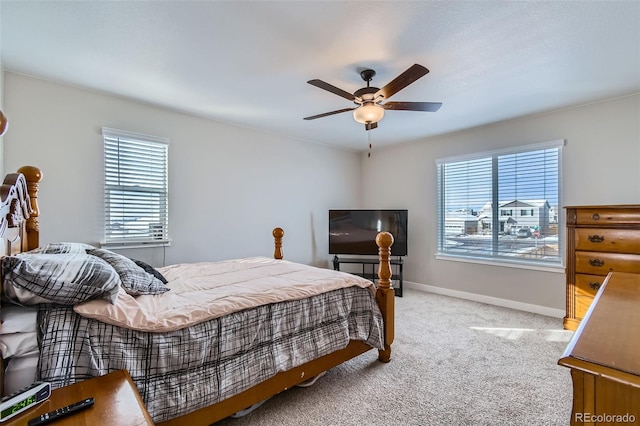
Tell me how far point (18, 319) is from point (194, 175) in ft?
8.45

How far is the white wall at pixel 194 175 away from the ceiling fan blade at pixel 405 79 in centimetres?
228

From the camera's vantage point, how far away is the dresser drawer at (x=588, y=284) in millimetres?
2822

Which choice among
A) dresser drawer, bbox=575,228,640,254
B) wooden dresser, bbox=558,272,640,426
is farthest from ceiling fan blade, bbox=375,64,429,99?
dresser drawer, bbox=575,228,640,254

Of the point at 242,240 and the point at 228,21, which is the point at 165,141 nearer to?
the point at 242,240

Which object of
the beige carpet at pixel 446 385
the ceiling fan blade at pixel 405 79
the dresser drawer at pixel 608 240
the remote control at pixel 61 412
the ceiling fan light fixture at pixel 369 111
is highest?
the ceiling fan blade at pixel 405 79

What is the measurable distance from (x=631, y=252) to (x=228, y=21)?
378 centimetres

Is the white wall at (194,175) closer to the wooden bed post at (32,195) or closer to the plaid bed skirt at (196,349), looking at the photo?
the wooden bed post at (32,195)

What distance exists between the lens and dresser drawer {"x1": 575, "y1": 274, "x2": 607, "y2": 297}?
2822 millimetres

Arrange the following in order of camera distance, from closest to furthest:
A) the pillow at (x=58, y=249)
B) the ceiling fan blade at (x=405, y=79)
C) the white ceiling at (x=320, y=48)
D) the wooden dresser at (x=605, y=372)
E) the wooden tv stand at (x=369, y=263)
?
the wooden dresser at (x=605, y=372), the pillow at (x=58, y=249), the white ceiling at (x=320, y=48), the ceiling fan blade at (x=405, y=79), the wooden tv stand at (x=369, y=263)

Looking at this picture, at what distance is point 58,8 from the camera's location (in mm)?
1707

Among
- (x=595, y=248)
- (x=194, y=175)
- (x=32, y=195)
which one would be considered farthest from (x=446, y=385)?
(x=194, y=175)

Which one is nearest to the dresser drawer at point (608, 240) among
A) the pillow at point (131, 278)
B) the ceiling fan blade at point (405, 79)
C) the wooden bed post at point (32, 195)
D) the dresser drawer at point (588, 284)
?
the dresser drawer at point (588, 284)

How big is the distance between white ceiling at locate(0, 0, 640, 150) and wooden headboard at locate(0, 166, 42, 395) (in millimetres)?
1001

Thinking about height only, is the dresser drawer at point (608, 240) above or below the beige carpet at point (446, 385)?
above
